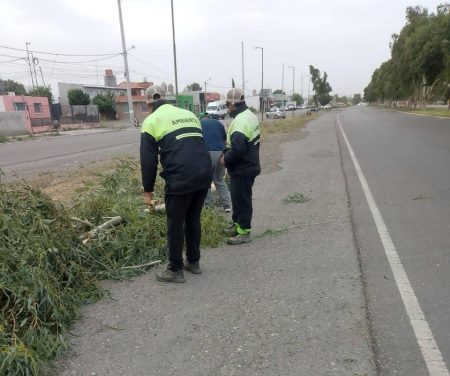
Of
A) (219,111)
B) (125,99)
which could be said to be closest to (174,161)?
(219,111)

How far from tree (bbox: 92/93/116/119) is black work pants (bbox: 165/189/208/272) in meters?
53.9

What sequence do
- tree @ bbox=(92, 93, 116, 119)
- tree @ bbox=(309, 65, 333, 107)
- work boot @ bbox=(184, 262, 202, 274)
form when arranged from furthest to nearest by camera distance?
tree @ bbox=(309, 65, 333, 107) → tree @ bbox=(92, 93, 116, 119) → work boot @ bbox=(184, 262, 202, 274)

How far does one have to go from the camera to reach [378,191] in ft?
26.6

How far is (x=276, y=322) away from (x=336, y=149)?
43.4 ft

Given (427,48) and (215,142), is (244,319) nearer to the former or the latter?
(215,142)

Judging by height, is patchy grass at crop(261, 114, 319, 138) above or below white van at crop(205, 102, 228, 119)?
below

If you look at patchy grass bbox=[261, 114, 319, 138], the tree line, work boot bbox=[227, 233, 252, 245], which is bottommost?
patchy grass bbox=[261, 114, 319, 138]

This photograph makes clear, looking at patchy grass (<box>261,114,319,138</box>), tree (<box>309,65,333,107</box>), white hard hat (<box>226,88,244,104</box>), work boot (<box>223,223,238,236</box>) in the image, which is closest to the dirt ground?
work boot (<box>223,223,238,236</box>)

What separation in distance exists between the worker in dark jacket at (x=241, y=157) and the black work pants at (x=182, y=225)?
936mm

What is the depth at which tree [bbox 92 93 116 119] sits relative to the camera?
55.7m

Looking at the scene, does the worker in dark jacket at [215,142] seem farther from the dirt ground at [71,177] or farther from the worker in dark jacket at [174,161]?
the dirt ground at [71,177]

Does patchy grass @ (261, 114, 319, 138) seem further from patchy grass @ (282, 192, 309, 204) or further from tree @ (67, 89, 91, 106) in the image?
tree @ (67, 89, 91, 106)

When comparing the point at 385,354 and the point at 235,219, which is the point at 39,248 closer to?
the point at 235,219

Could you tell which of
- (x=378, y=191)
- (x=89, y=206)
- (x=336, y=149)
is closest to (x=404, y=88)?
(x=336, y=149)
